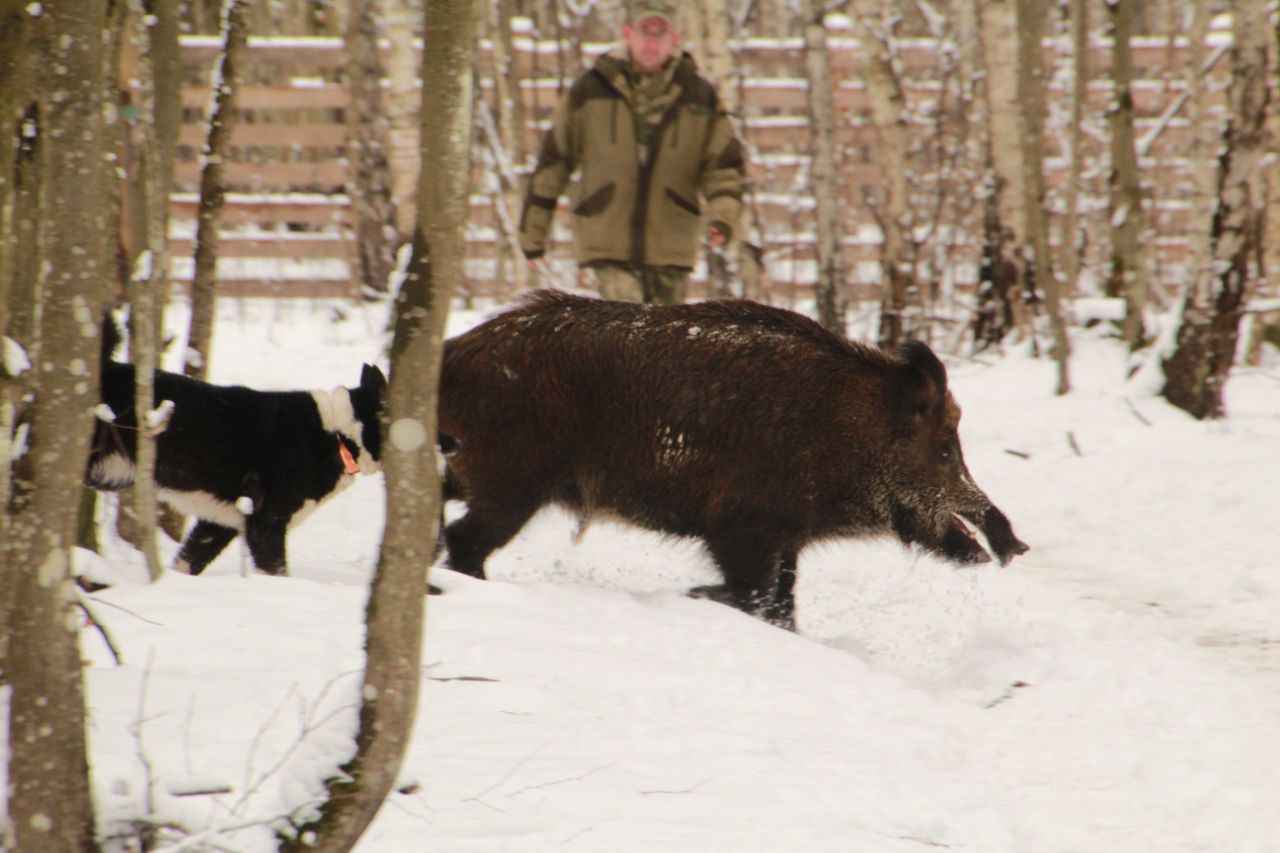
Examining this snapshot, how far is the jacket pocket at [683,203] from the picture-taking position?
6.84 meters

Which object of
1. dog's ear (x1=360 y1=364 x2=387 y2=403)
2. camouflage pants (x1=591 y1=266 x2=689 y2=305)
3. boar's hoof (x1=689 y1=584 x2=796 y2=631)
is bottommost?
boar's hoof (x1=689 y1=584 x2=796 y2=631)

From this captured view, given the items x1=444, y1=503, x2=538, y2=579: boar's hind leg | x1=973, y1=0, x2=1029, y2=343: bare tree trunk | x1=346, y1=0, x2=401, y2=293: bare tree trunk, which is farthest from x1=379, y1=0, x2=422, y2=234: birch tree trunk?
x1=444, y1=503, x2=538, y2=579: boar's hind leg

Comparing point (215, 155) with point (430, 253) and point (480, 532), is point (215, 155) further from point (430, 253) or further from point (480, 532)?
point (430, 253)

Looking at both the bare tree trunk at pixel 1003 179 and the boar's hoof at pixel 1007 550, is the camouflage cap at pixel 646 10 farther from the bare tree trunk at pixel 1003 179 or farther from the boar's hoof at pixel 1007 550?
the bare tree trunk at pixel 1003 179

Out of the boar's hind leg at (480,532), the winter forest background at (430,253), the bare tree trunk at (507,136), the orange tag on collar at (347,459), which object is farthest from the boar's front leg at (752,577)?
the bare tree trunk at (507,136)

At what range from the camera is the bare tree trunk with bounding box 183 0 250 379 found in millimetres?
4848

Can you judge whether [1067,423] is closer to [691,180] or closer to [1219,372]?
[1219,372]

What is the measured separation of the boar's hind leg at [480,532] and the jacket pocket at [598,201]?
2.35 metres

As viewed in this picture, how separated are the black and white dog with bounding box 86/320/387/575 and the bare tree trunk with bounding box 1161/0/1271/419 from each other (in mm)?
5848

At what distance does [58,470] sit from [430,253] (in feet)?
2.20

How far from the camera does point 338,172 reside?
16.0 metres

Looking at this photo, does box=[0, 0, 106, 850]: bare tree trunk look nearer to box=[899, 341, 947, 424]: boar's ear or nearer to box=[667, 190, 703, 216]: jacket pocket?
box=[899, 341, 947, 424]: boar's ear

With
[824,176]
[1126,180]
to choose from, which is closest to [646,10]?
[824,176]

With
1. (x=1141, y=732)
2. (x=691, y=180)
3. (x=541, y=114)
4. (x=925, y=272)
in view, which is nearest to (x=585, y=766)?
(x=1141, y=732)
